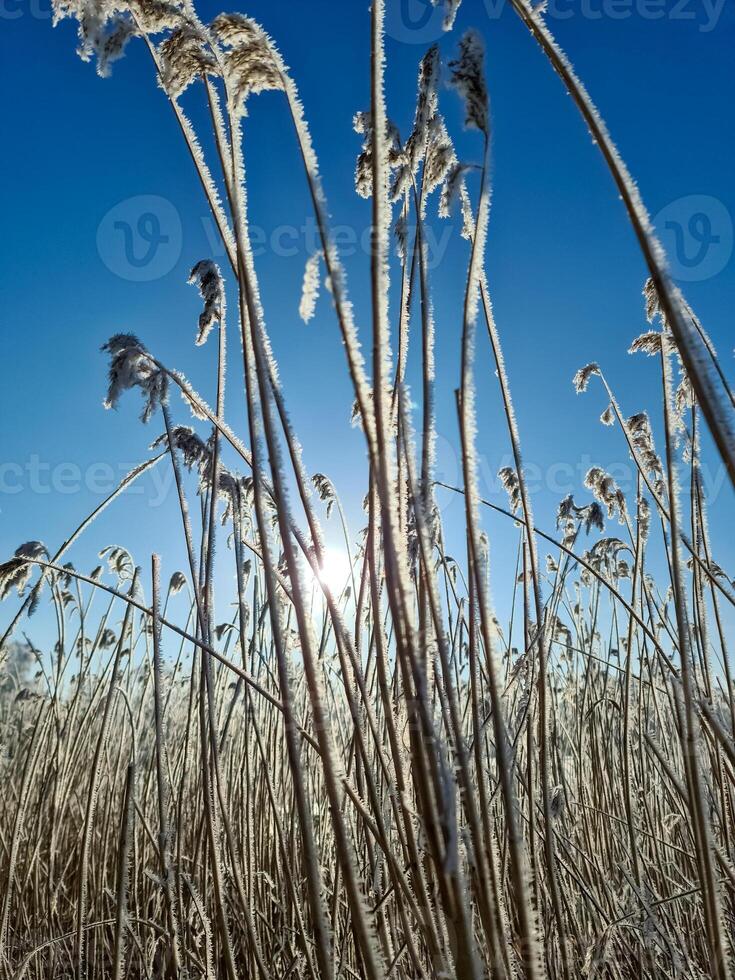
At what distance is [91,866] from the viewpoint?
2738 millimetres

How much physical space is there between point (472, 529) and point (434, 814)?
1.02 ft

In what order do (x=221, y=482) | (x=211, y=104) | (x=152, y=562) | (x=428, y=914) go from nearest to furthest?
(x=428, y=914) → (x=211, y=104) → (x=152, y=562) → (x=221, y=482)

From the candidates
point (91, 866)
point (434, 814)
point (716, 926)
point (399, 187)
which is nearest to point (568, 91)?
point (399, 187)

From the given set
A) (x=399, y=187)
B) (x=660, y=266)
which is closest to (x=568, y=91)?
(x=660, y=266)

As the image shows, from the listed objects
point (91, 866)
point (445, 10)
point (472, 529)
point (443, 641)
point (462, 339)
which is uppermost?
point (445, 10)

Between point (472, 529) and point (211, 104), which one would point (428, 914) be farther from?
point (211, 104)

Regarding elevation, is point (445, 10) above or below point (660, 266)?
above

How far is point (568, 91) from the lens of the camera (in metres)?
0.63

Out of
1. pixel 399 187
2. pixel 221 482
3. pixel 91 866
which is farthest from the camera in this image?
pixel 91 866

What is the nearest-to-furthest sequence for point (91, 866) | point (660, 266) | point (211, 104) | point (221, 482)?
point (660, 266) < point (211, 104) < point (221, 482) < point (91, 866)

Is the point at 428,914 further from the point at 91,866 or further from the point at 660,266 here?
the point at 91,866

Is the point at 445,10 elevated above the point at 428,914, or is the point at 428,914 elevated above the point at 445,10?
the point at 445,10

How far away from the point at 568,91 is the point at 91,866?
128 inches

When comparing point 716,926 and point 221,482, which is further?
point 221,482
